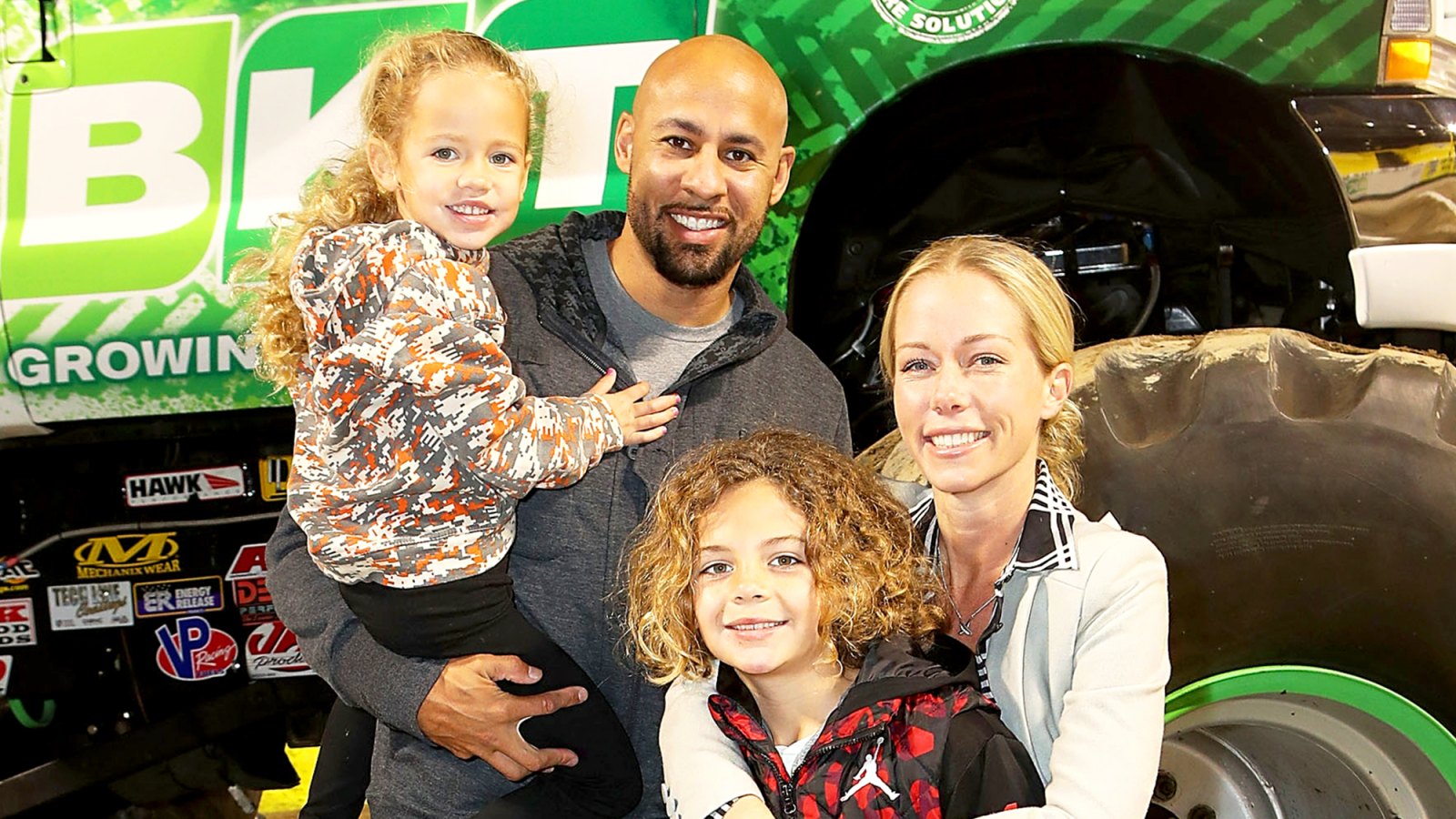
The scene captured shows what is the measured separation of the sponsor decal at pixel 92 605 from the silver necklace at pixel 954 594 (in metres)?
1.81

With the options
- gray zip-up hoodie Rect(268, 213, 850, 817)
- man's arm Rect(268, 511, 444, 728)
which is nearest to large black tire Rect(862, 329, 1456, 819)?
gray zip-up hoodie Rect(268, 213, 850, 817)

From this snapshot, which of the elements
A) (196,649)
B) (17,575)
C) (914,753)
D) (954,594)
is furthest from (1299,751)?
(17,575)

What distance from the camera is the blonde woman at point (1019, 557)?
161 centimetres

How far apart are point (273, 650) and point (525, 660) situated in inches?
40.1

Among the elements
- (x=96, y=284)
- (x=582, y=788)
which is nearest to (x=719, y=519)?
(x=582, y=788)

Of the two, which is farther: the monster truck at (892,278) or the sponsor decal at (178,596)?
the sponsor decal at (178,596)

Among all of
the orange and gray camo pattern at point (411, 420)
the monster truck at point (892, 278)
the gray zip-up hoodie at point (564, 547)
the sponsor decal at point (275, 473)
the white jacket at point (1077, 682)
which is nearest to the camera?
the white jacket at point (1077, 682)

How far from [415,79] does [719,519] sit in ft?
2.60

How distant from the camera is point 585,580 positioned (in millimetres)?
2160

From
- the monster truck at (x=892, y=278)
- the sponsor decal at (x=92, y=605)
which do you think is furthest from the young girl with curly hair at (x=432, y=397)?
the sponsor decal at (x=92, y=605)

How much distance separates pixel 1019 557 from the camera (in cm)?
172

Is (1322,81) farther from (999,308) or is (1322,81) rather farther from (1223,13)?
(999,308)

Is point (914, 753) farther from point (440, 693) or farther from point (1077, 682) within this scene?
point (440, 693)

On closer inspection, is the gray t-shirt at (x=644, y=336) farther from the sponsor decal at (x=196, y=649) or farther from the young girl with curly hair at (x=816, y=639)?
the sponsor decal at (x=196, y=649)
